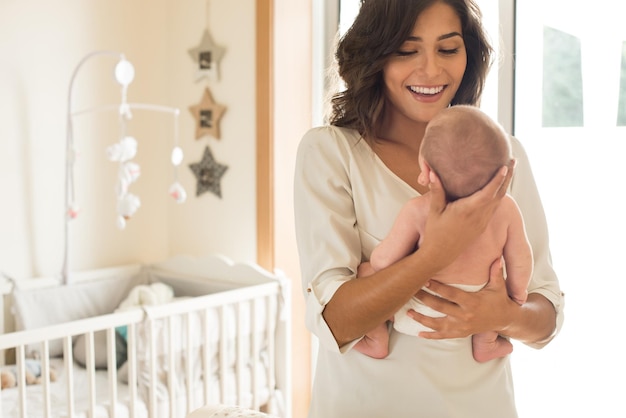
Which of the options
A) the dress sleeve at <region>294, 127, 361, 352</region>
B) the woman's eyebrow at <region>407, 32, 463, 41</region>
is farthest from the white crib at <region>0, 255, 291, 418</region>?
the woman's eyebrow at <region>407, 32, 463, 41</region>

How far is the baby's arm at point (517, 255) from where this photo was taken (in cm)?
111

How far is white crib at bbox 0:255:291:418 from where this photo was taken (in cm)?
221

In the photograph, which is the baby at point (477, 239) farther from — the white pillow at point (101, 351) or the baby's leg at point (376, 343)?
the white pillow at point (101, 351)

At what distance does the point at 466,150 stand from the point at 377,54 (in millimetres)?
238

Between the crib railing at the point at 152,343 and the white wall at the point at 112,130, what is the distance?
436 millimetres

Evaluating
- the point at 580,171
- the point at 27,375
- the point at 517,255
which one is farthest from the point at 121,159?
the point at 517,255

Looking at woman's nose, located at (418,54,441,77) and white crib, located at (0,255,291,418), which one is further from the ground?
woman's nose, located at (418,54,441,77)

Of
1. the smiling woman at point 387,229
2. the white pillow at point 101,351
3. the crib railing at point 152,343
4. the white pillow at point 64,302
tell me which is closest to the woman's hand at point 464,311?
the smiling woman at point 387,229

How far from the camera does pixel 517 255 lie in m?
1.12

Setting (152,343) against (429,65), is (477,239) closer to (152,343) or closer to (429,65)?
(429,65)

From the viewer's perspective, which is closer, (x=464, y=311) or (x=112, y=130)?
(x=464, y=311)

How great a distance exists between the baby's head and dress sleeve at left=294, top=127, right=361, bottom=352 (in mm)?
166

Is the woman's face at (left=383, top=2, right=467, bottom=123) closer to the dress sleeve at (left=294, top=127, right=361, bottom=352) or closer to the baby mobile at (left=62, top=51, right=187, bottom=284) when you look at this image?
the dress sleeve at (left=294, top=127, right=361, bottom=352)

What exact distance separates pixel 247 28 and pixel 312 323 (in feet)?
6.93
